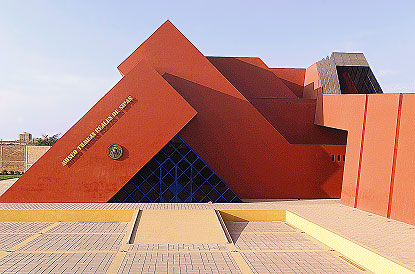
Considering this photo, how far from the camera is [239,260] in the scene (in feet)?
26.4

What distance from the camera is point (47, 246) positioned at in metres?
8.99

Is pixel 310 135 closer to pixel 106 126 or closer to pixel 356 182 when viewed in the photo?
pixel 356 182

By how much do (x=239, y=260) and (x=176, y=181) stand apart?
718 cm

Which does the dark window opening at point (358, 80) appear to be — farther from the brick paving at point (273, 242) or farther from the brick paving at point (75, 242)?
the brick paving at point (75, 242)

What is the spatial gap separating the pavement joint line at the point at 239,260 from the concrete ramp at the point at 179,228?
43cm

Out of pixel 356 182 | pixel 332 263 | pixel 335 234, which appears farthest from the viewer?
pixel 356 182

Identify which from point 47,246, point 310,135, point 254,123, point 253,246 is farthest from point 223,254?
point 310,135

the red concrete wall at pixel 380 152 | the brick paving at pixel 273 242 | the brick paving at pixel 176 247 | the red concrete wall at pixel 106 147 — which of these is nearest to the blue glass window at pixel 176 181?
the red concrete wall at pixel 106 147

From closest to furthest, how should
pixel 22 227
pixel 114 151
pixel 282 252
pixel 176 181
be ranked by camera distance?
pixel 282 252 < pixel 22 227 < pixel 114 151 < pixel 176 181

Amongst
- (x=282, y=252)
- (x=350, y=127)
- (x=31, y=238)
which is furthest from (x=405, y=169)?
(x=31, y=238)

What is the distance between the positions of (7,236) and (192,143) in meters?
7.95

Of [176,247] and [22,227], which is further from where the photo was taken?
[22,227]

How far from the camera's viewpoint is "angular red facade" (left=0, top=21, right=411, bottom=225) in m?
13.9

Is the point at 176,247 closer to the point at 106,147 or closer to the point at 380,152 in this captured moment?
the point at 106,147
